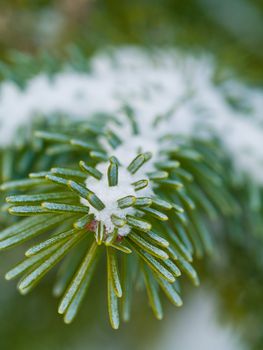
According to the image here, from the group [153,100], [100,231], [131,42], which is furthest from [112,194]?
[131,42]

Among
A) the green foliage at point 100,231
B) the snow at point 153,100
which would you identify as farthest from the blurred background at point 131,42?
the green foliage at point 100,231

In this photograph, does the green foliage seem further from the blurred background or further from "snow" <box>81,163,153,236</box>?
the blurred background

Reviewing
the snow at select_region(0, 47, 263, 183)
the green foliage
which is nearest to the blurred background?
the snow at select_region(0, 47, 263, 183)

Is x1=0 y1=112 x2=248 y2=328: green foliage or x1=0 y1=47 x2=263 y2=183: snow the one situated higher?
x1=0 y1=47 x2=263 y2=183: snow

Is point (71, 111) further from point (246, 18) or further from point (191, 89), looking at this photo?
point (246, 18)

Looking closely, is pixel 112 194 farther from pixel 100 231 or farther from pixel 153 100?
pixel 153 100

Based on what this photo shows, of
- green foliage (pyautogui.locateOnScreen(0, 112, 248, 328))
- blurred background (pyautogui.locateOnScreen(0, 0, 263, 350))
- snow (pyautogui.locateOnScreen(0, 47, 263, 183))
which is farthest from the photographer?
blurred background (pyautogui.locateOnScreen(0, 0, 263, 350))

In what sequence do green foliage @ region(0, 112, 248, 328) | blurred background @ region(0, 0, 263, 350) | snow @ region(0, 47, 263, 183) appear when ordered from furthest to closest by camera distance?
1. blurred background @ region(0, 0, 263, 350)
2. snow @ region(0, 47, 263, 183)
3. green foliage @ region(0, 112, 248, 328)

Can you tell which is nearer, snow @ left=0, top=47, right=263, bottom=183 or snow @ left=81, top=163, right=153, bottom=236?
snow @ left=81, top=163, right=153, bottom=236
